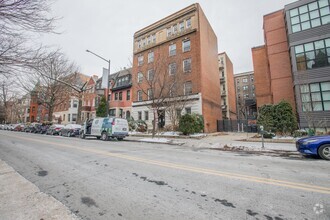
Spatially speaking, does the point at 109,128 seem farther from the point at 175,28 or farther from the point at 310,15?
the point at 310,15

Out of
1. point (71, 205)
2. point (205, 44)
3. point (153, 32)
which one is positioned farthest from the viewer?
point (153, 32)

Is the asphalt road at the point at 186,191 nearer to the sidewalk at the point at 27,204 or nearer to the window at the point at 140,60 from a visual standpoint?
the sidewalk at the point at 27,204

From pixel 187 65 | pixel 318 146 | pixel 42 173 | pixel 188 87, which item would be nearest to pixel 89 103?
pixel 187 65

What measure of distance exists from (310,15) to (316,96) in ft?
28.2

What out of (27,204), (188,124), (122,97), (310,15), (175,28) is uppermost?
(175,28)

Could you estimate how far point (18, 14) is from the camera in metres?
5.11

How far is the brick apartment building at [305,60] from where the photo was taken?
50.8 feet

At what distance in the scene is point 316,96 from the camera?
1582 cm

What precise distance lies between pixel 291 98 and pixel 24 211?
24.2 m

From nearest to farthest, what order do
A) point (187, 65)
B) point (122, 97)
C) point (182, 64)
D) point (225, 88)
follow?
point (187, 65) < point (182, 64) < point (122, 97) < point (225, 88)

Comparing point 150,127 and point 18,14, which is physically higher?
point 18,14

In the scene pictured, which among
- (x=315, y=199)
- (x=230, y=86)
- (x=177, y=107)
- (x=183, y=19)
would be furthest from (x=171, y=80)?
(x=230, y=86)

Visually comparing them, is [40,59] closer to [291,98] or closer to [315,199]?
[315,199]

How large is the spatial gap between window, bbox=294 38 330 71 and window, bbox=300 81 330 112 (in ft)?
6.87
